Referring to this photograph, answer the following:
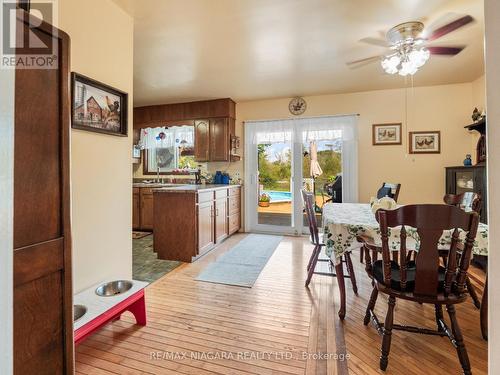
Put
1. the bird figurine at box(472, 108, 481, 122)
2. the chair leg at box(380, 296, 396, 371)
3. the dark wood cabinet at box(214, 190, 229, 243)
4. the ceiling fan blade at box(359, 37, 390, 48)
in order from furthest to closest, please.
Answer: the dark wood cabinet at box(214, 190, 229, 243) → the bird figurine at box(472, 108, 481, 122) → the ceiling fan blade at box(359, 37, 390, 48) → the chair leg at box(380, 296, 396, 371)

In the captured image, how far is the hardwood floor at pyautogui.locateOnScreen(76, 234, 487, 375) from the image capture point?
4.94ft

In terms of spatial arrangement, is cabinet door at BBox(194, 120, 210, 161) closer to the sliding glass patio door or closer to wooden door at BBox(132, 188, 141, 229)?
the sliding glass patio door

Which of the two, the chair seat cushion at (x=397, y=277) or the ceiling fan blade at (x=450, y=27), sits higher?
the ceiling fan blade at (x=450, y=27)

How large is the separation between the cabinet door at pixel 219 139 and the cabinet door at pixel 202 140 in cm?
8

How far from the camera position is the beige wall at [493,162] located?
834 millimetres

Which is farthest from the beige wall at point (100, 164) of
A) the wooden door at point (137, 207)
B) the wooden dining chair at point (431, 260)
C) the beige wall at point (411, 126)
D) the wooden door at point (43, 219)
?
the beige wall at point (411, 126)

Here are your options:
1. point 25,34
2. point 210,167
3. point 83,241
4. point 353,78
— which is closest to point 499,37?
point 25,34

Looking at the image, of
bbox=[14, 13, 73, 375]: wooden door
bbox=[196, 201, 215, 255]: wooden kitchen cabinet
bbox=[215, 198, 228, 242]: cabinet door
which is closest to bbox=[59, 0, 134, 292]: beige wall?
bbox=[14, 13, 73, 375]: wooden door

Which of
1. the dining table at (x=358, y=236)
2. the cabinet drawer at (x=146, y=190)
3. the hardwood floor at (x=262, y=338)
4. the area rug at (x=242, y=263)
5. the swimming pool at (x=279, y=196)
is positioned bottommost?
the hardwood floor at (x=262, y=338)

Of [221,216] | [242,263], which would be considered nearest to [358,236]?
[242,263]

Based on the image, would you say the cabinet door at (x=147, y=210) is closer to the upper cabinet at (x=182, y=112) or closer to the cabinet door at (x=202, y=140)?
the cabinet door at (x=202, y=140)

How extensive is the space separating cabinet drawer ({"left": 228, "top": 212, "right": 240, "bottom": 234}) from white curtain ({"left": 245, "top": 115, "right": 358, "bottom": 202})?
1.49 meters

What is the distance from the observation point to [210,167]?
5125 millimetres

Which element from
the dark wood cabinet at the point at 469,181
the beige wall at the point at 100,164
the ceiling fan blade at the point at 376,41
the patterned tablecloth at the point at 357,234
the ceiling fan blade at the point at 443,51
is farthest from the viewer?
the dark wood cabinet at the point at 469,181
